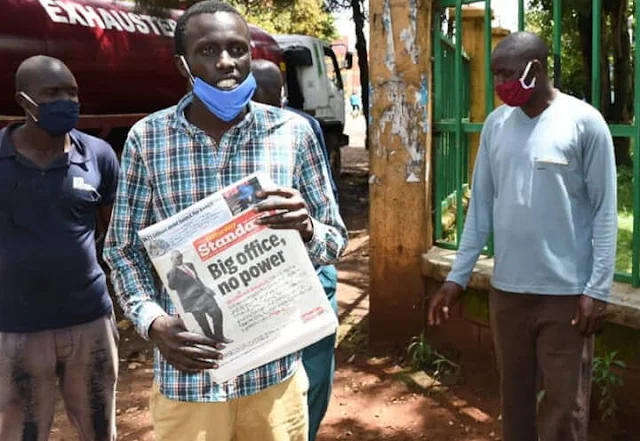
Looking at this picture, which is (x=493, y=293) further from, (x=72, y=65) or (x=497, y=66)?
(x=72, y=65)

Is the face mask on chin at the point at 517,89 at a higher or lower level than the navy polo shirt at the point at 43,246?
higher

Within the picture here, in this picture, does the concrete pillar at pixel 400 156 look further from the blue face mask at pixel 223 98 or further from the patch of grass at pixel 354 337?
the blue face mask at pixel 223 98

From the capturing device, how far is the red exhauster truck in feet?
18.9

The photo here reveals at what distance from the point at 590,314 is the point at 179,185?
1518mm

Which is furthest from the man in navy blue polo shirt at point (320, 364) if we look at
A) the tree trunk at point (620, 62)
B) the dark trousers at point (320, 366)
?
the tree trunk at point (620, 62)

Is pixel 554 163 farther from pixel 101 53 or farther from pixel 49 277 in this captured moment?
pixel 101 53

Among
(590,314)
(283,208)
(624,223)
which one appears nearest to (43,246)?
(283,208)

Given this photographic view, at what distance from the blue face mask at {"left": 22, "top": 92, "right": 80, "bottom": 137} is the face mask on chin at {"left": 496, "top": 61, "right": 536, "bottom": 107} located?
1551 millimetres

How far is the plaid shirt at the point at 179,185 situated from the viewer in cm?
175

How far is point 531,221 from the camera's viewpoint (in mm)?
2703

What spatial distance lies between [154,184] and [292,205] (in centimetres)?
35

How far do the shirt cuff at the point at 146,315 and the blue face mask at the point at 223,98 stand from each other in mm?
445

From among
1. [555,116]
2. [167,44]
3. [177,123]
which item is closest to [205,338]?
[177,123]

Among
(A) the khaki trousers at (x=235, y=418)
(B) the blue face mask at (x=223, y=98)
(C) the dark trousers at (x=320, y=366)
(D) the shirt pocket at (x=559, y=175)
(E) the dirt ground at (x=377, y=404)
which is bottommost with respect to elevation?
(E) the dirt ground at (x=377, y=404)
